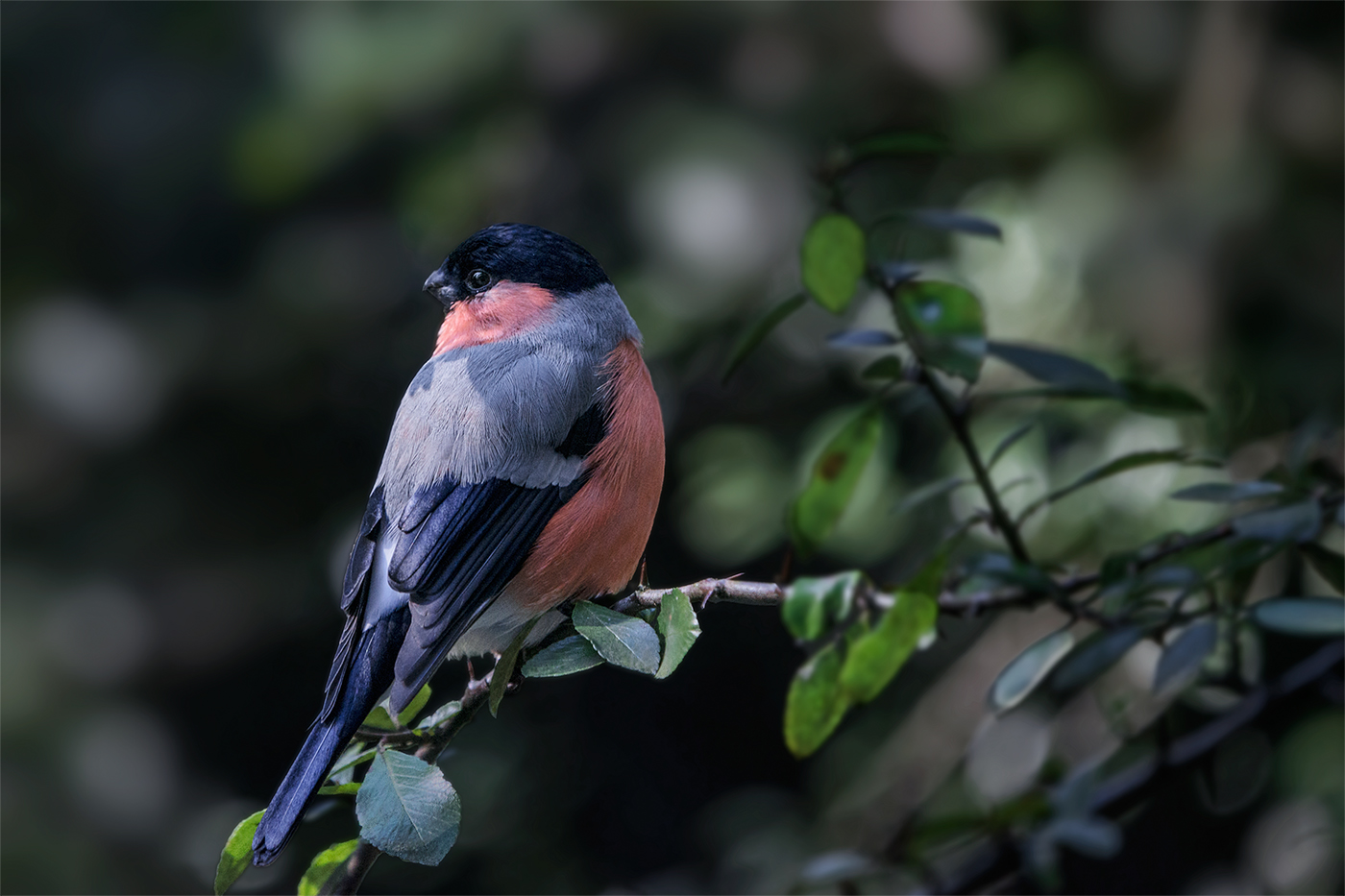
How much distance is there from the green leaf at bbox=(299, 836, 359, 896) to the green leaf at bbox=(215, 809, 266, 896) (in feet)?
0.20

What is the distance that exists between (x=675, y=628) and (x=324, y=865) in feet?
1.35

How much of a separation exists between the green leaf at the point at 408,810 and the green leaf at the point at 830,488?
38 centimetres

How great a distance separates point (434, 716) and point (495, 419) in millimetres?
429

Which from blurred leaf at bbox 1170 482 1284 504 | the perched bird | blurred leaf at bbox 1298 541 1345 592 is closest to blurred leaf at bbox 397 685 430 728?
the perched bird

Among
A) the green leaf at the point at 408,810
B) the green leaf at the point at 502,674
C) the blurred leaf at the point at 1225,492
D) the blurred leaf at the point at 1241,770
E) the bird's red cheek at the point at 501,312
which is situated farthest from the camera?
the bird's red cheek at the point at 501,312

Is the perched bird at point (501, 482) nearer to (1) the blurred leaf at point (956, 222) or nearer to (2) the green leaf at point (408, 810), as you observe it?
(2) the green leaf at point (408, 810)

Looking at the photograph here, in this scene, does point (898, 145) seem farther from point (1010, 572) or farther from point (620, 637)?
point (620, 637)

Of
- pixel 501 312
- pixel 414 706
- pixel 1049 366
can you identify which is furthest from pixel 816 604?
pixel 501 312

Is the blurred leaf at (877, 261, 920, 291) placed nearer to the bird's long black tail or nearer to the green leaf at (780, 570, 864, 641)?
the green leaf at (780, 570, 864, 641)

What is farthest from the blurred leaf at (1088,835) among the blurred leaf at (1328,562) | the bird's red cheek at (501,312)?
the bird's red cheek at (501,312)

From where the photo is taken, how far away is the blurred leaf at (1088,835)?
45.9 inches

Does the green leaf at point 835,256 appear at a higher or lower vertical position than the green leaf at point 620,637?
higher

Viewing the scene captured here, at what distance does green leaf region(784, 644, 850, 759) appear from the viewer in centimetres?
94

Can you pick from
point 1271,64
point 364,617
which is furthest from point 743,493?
point 1271,64
